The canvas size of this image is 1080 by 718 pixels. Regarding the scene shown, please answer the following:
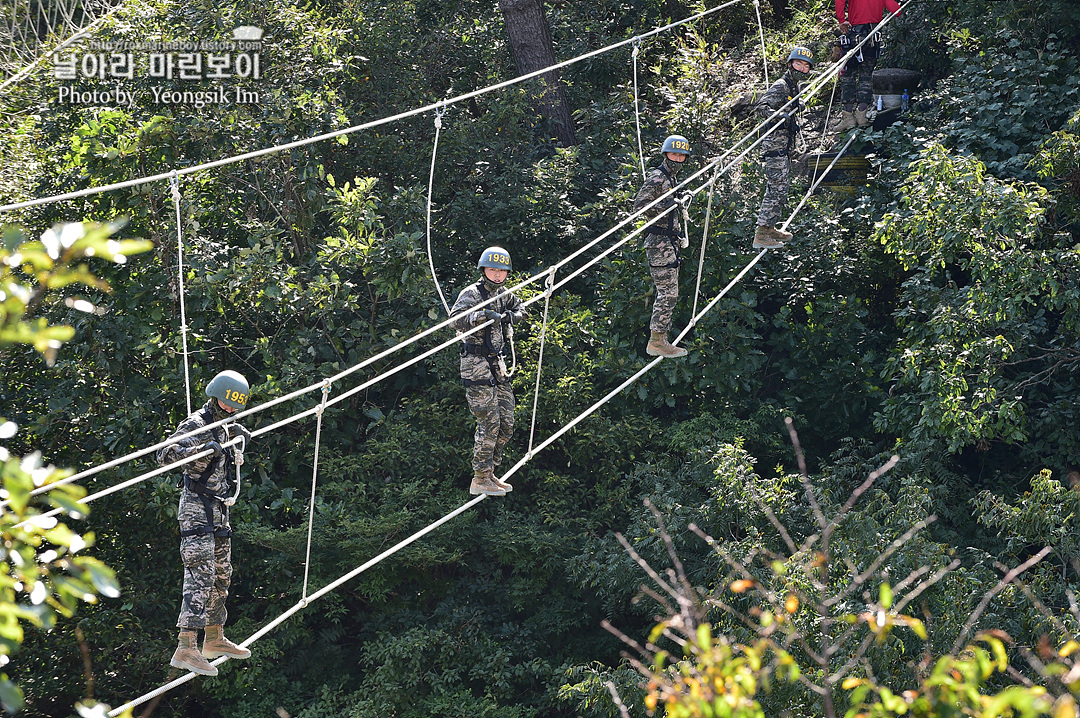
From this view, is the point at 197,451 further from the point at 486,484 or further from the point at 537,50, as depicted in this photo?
the point at 537,50

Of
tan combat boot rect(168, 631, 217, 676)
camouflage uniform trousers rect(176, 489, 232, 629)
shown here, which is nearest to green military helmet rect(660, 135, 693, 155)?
camouflage uniform trousers rect(176, 489, 232, 629)

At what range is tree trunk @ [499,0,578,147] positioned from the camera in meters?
11.5

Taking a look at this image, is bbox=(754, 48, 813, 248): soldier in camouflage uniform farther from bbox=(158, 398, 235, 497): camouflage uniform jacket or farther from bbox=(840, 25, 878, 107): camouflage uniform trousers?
bbox=(158, 398, 235, 497): camouflage uniform jacket

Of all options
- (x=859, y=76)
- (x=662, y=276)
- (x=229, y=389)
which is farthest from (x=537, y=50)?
(x=229, y=389)

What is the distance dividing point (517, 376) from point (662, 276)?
6.18 feet

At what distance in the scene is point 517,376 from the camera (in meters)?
9.09

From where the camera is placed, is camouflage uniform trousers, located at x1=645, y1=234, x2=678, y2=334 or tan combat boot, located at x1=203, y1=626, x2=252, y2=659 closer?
tan combat boot, located at x1=203, y1=626, x2=252, y2=659

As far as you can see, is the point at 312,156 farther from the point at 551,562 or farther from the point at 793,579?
the point at 793,579

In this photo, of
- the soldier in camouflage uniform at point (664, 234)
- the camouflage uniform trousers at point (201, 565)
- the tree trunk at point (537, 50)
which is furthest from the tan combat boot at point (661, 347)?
the tree trunk at point (537, 50)

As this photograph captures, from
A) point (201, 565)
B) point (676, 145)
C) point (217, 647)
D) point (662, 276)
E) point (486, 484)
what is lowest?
point (217, 647)

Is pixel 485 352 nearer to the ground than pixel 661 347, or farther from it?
farther from it

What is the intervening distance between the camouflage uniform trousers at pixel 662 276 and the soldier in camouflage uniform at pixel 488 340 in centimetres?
154

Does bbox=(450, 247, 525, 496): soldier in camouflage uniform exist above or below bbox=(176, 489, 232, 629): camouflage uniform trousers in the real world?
above

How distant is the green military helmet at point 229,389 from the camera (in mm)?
5320
